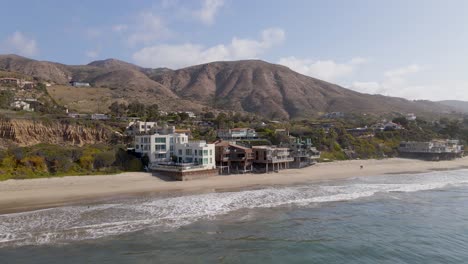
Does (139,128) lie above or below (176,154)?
above

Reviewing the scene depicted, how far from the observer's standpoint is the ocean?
17.8m

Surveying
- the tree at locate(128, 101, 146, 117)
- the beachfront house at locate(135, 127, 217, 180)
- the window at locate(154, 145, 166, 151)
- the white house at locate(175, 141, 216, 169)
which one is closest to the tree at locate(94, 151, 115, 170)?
the beachfront house at locate(135, 127, 217, 180)

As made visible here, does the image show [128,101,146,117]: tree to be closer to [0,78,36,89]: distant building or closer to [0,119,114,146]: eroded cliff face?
[0,119,114,146]: eroded cliff face

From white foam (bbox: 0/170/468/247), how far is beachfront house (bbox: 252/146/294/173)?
10938mm

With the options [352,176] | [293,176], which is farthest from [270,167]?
[352,176]

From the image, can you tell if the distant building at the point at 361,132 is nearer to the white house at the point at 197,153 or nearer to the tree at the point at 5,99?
the white house at the point at 197,153

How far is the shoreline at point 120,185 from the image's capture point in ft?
100

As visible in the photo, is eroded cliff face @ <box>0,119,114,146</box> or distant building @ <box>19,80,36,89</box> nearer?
eroded cliff face @ <box>0,119,114,146</box>

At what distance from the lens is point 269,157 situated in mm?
49094

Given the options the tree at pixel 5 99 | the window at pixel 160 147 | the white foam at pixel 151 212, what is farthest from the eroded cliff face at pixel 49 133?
the white foam at pixel 151 212

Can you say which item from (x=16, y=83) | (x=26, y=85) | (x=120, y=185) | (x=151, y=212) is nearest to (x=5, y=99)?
(x=26, y=85)

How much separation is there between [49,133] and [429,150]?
6388cm

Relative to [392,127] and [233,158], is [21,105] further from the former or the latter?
[392,127]

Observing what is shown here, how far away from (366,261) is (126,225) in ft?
45.1
